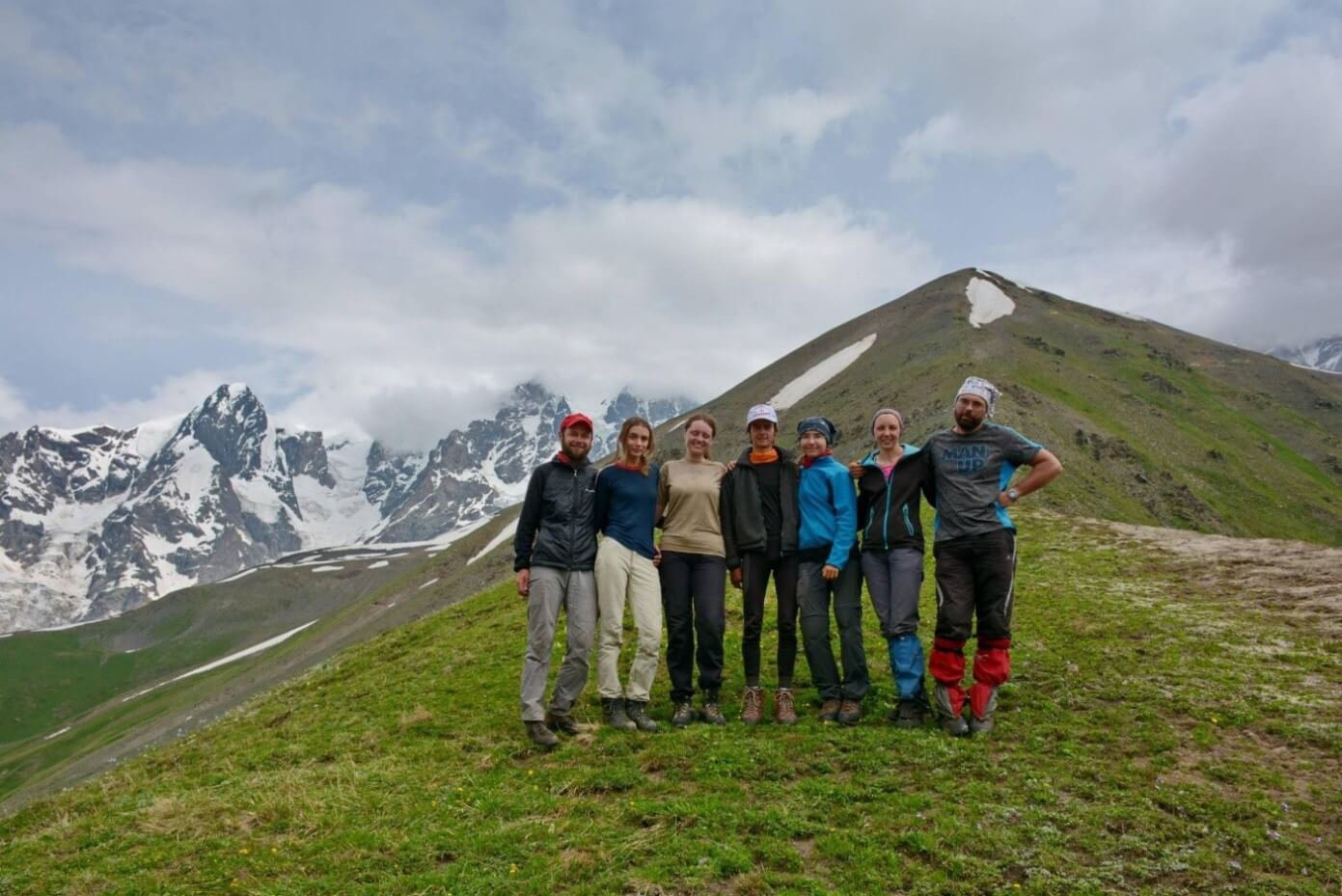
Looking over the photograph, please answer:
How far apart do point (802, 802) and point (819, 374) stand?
66795 millimetres

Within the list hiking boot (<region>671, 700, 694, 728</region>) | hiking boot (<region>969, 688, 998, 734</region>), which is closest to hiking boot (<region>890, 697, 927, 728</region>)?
hiking boot (<region>969, 688, 998, 734</region>)

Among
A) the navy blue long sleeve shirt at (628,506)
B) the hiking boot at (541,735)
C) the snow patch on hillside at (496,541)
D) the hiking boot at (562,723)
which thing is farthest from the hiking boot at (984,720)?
the snow patch on hillside at (496,541)

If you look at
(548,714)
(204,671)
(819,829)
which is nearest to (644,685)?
(548,714)

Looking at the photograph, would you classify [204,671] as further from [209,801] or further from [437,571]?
[209,801]

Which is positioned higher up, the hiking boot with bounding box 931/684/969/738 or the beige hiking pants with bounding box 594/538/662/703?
the beige hiking pants with bounding box 594/538/662/703

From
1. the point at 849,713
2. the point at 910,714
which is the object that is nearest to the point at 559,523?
the point at 849,713

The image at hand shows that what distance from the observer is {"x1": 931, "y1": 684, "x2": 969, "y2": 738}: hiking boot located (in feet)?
29.8

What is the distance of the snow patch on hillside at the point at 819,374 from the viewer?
2712 inches

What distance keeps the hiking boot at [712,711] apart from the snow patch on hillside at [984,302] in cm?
5910

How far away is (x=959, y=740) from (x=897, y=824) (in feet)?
7.26

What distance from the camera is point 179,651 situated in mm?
164875

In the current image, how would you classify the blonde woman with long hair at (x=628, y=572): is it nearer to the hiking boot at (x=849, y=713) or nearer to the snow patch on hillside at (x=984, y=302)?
the hiking boot at (x=849, y=713)

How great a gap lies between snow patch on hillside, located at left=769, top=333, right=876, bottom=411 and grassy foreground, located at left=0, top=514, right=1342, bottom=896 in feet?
186

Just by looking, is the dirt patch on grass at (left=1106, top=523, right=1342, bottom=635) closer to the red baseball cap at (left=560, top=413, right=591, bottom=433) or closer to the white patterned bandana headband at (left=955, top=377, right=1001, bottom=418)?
the white patterned bandana headband at (left=955, top=377, right=1001, bottom=418)
